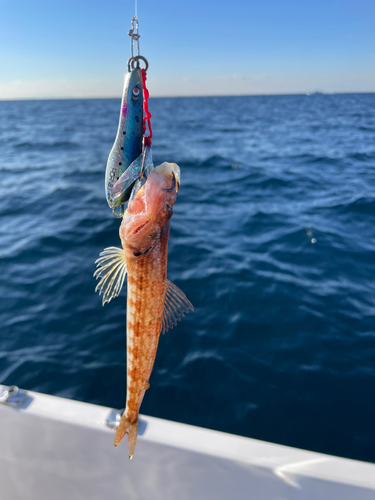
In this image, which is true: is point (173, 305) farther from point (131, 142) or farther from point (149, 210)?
point (131, 142)

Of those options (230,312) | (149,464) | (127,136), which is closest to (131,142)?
(127,136)

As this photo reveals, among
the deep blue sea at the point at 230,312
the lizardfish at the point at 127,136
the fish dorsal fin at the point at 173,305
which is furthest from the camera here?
the deep blue sea at the point at 230,312

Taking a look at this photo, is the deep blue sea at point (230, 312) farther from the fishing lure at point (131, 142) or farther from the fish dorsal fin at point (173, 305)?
the fishing lure at point (131, 142)

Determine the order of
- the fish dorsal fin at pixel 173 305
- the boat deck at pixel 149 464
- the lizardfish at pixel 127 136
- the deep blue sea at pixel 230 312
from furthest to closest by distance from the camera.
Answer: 1. the deep blue sea at pixel 230 312
2. the boat deck at pixel 149 464
3. the fish dorsal fin at pixel 173 305
4. the lizardfish at pixel 127 136

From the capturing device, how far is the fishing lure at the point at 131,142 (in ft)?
6.65

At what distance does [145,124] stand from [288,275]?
6.85 m

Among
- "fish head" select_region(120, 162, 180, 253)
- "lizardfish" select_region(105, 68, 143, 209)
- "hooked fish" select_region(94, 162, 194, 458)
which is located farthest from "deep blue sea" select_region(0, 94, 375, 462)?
"lizardfish" select_region(105, 68, 143, 209)

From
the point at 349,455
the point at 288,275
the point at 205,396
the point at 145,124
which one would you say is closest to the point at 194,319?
the point at 205,396

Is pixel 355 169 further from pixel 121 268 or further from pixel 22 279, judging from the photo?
pixel 121 268

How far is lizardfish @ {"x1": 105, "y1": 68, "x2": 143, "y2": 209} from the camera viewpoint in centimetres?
202

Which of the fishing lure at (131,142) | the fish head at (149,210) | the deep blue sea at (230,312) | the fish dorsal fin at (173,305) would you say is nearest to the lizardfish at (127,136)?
the fishing lure at (131,142)

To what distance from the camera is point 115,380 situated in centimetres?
555

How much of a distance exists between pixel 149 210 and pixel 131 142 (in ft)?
1.48

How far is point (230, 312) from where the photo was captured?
277 inches
